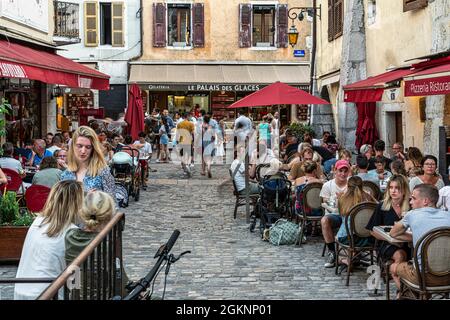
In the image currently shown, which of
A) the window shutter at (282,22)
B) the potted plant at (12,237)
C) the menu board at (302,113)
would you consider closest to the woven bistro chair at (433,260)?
the potted plant at (12,237)

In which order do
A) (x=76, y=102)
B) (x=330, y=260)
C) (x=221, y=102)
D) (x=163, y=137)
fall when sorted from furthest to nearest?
(x=221, y=102), (x=76, y=102), (x=163, y=137), (x=330, y=260)

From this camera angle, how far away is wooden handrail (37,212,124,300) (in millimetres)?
3592

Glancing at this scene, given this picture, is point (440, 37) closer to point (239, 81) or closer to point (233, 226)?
point (233, 226)

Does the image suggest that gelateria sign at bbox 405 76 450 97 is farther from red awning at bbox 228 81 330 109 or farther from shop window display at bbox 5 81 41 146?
shop window display at bbox 5 81 41 146

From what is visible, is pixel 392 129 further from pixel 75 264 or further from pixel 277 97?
pixel 75 264

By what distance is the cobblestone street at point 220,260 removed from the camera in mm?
8141

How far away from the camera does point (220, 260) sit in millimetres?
9758

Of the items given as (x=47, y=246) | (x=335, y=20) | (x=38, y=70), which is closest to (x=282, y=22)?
(x=335, y=20)

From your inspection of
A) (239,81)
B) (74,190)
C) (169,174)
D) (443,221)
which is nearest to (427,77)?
(443,221)

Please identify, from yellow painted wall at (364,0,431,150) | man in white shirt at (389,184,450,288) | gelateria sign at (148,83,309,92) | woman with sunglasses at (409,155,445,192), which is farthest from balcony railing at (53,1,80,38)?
man in white shirt at (389,184,450,288)

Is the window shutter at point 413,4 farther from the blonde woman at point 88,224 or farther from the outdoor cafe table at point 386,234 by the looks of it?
→ the blonde woman at point 88,224

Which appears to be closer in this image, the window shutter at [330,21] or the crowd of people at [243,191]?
the crowd of people at [243,191]

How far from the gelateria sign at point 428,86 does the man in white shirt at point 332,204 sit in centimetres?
165

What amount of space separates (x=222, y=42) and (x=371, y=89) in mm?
18355
